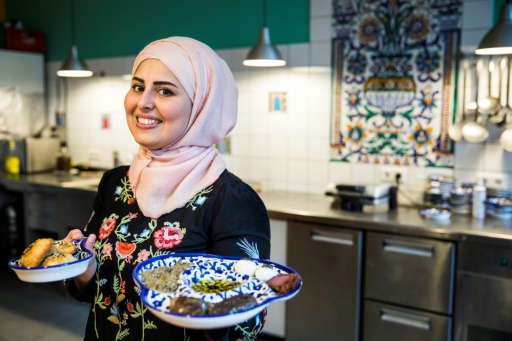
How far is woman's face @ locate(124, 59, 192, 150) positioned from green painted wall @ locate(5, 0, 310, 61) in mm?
2307

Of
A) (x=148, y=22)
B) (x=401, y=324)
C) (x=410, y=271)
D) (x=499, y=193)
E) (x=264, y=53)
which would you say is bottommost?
(x=401, y=324)

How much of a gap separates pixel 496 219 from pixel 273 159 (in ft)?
4.90

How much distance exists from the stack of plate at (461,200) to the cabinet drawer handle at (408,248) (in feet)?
1.57

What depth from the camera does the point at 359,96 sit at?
3.22 metres

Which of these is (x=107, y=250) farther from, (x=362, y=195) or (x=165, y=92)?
(x=362, y=195)

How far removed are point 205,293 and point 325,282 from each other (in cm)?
187

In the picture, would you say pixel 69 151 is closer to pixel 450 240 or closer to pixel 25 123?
pixel 25 123

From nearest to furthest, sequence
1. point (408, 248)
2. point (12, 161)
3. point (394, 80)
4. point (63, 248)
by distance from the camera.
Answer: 1. point (63, 248)
2. point (408, 248)
3. point (394, 80)
4. point (12, 161)

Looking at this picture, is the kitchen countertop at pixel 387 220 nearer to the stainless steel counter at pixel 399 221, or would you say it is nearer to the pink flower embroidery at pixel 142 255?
the stainless steel counter at pixel 399 221

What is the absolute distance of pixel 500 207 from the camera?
8.82 ft

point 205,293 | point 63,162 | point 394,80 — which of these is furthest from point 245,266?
point 63,162

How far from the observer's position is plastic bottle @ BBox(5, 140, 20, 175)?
4492 millimetres

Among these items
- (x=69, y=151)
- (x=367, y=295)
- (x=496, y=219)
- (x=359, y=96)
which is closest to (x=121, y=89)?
(x=69, y=151)

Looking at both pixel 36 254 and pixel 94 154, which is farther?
pixel 94 154
